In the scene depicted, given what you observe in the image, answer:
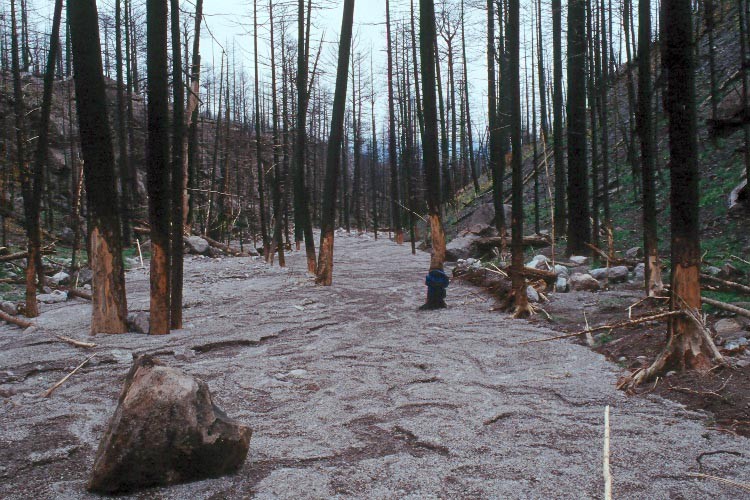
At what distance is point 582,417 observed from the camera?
393cm

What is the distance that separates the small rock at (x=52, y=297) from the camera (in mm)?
10080

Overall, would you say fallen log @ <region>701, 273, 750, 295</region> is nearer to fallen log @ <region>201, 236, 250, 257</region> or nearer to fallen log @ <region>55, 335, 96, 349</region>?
fallen log @ <region>55, 335, 96, 349</region>

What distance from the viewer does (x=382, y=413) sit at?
411cm

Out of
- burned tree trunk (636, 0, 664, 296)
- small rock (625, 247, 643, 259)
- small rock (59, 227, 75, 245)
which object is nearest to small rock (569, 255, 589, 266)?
small rock (625, 247, 643, 259)

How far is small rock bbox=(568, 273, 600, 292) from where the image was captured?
9414 mm

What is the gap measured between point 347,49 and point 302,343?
324 inches

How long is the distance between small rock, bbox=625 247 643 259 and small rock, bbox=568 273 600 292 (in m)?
2.54

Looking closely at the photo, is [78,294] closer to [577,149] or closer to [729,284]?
[729,284]

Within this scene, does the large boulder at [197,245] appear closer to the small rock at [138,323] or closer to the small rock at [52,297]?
the small rock at [52,297]

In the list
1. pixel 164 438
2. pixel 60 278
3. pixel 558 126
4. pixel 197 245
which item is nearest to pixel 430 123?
pixel 558 126

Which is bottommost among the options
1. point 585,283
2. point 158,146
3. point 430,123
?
point 585,283

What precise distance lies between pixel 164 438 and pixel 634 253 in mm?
11478

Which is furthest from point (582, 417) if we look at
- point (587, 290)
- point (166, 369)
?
point (587, 290)

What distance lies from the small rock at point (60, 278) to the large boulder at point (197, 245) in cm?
809
